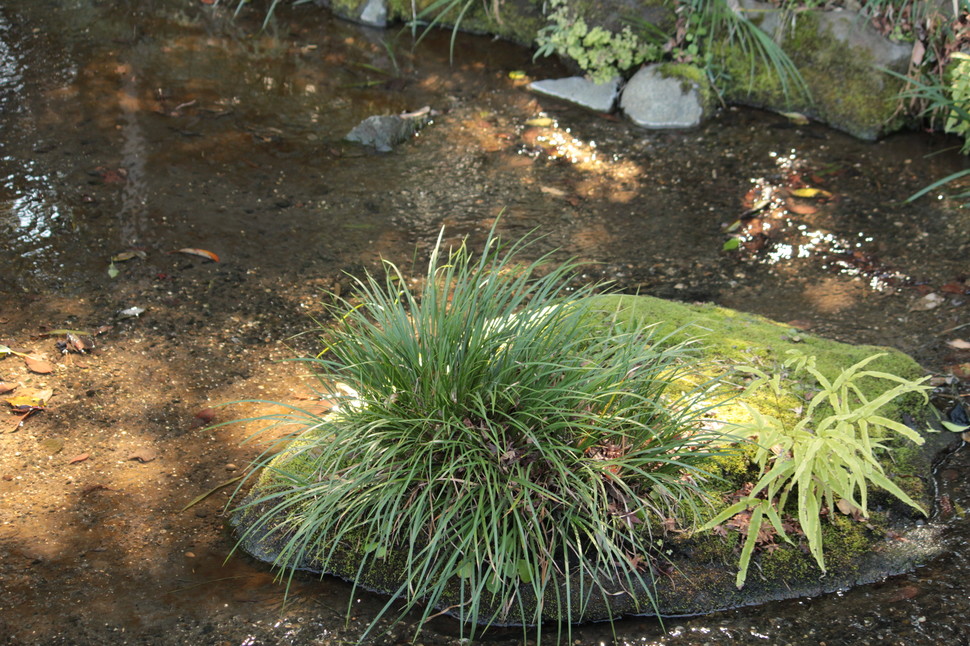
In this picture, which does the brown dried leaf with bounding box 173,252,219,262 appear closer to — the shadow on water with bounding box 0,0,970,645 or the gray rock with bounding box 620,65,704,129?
the shadow on water with bounding box 0,0,970,645

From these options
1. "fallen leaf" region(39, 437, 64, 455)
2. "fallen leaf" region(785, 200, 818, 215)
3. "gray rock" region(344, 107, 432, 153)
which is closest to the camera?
"fallen leaf" region(39, 437, 64, 455)

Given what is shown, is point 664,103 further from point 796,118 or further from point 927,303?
point 927,303

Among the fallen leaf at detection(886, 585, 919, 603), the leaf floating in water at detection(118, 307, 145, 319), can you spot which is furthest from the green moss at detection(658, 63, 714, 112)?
the fallen leaf at detection(886, 585, 919, 603)

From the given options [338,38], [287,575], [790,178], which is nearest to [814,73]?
[790,178]

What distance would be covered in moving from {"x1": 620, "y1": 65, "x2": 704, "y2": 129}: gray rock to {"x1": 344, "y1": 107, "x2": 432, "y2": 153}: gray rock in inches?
64.0

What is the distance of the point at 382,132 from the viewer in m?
5.55

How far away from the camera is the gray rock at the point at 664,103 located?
19.2 feet

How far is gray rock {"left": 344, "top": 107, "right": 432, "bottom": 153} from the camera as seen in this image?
5.53m

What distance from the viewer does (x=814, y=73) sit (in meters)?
5.93

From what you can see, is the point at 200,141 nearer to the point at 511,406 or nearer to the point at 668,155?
the point at 668,155

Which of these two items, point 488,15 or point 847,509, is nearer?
point 847,509

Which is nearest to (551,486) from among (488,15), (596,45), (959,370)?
(959,370)

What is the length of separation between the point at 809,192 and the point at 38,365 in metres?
4.29

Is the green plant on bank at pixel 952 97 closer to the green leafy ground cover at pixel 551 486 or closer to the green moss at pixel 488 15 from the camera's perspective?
the green moss at pixel 488 15
